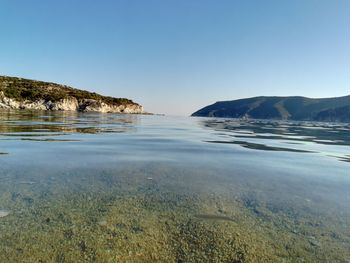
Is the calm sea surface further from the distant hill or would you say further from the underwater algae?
the distant hill

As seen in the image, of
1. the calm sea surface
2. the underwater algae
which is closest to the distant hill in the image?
the calm sea surface

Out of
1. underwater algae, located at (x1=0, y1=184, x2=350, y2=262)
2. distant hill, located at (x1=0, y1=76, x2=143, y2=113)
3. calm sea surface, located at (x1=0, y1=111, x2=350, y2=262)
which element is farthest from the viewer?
distant hill, located at (x1=0, y1=76, x2=143, y2=113)

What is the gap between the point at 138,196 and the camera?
6.02m

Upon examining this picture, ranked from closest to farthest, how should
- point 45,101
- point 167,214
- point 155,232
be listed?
point 155,232, point 167,214, point 45,101

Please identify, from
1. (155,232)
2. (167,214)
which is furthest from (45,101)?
(155,232)

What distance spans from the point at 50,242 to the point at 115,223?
3.44 feet

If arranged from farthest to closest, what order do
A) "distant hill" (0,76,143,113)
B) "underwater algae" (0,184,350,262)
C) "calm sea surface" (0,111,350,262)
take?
"distant hill" (0,76,143,113), "calm sea surface" (0,111,350,262), "underwater algae" (0,184,350,262)

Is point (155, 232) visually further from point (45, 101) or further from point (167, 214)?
point (45, 101)

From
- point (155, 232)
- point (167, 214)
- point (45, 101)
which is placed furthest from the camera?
→ point (45, 101)

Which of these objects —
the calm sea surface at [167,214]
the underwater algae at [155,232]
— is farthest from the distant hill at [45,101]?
the underwater algae at [155,232]

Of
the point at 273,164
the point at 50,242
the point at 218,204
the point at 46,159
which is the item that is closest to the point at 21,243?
the point at 50,242

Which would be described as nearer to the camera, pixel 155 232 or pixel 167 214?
pixel 155 232

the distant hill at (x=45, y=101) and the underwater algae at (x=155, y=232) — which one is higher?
the distant hill at (x=45, y=101)

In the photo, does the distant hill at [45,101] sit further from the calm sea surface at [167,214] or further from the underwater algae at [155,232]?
the underwater algae at [155,232]
